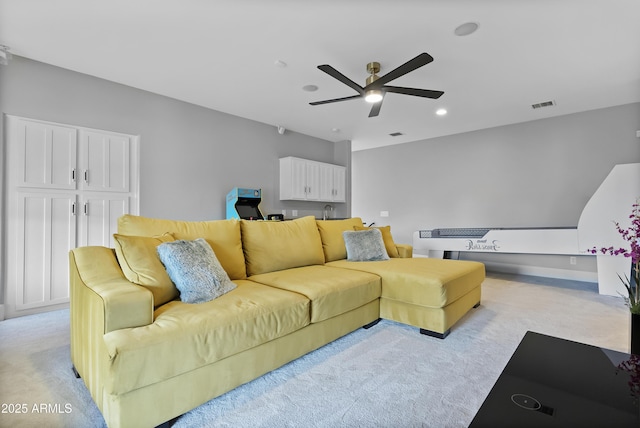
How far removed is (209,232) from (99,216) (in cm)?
202

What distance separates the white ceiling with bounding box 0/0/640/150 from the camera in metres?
2.28

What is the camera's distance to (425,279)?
240 centimetres

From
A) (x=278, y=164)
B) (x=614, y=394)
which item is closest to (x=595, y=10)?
(x=614, y=394)

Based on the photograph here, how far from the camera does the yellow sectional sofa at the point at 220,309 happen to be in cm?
129

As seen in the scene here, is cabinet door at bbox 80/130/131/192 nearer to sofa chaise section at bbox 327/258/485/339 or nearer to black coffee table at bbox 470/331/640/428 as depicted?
sofa chaise section at bbox 327/258/485/339

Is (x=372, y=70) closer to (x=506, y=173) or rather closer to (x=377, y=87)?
(x=377, y=87)

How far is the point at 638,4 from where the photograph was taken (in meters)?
2.20

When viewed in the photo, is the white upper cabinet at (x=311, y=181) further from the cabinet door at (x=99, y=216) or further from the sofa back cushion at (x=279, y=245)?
the cabinet door at (x=99, y=216)

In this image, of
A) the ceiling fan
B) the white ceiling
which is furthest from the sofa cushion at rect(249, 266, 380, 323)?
the white ceiling

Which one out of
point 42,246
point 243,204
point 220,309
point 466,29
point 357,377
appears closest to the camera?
point 220,309

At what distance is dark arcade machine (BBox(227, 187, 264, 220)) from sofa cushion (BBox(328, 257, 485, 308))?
1.92 meters

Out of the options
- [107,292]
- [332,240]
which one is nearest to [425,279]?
[332,240]

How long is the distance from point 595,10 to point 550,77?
4.02 feet

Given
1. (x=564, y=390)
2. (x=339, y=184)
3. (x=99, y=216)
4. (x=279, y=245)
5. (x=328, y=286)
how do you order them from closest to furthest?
(x=564, y=390), (x=328, y=286), (x=279, y=245), (x=99, y=216), (x=339, y=184)
